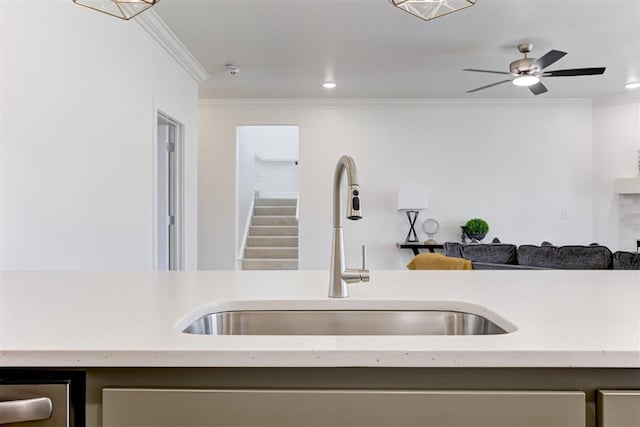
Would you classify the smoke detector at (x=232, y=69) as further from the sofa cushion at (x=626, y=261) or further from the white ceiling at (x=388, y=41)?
the sofa cushion at (x=626, y=261)

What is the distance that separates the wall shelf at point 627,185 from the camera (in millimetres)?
5260

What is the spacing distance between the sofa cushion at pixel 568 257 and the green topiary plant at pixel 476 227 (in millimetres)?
1916

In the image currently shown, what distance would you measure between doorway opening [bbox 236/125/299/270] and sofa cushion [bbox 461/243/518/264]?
9.59ft

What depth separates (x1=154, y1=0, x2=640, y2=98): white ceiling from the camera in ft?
10.1

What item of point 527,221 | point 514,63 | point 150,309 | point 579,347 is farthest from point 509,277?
point 527,221

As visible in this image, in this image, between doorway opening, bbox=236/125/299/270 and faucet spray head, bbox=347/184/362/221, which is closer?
faucet spray head, bbox=347/184/362/221

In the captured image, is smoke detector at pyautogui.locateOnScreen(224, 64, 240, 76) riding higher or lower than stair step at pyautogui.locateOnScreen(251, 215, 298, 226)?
higher

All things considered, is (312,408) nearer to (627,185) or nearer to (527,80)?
(527,80)

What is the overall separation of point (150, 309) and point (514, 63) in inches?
153

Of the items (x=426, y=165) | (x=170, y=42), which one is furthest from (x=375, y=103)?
(x=170, y=42)

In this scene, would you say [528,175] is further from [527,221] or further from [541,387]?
[541,387]

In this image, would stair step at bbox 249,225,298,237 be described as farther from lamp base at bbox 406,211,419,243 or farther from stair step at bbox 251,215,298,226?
lamp base at bbox 406,211,419,243

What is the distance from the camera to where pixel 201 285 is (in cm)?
130

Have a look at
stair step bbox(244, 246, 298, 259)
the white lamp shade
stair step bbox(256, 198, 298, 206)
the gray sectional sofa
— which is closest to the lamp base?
the white lamp shade
